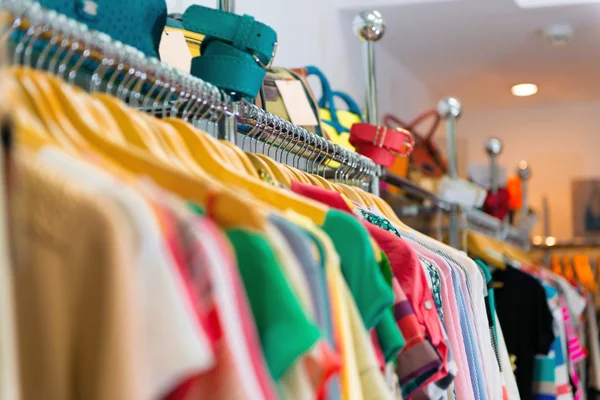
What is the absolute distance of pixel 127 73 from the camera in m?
1.06

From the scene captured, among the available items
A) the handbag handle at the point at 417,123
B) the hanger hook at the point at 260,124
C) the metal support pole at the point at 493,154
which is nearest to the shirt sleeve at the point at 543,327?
the handbag handle at the point at 417,123

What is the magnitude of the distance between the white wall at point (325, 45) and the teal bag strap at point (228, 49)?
0.84 meters

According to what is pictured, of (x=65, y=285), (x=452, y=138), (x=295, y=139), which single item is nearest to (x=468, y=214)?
(x=452, y=138)

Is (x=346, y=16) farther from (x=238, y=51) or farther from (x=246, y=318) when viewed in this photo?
(x=246, y=318)

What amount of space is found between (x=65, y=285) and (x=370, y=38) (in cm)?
156

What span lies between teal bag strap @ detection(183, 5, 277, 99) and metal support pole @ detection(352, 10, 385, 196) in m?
0.73

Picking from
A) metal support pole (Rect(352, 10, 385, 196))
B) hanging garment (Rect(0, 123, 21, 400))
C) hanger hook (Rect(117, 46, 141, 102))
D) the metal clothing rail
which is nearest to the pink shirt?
the metal clothing rail

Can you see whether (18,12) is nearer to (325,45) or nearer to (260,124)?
(260,124)

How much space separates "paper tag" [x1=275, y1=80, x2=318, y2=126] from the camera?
1876 millimetres

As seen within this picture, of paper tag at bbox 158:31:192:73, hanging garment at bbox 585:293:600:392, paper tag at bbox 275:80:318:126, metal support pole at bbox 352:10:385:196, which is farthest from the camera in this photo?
hanging garment at bbox 585:293:600:392

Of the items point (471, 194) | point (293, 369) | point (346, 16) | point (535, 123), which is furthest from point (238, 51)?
point (535, 123)

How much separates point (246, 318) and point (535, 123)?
438cm

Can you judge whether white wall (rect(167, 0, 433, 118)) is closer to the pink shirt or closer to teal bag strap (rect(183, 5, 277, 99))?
teal bag strap (rect(183, 5, 277, 99))

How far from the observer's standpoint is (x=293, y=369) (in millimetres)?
750
